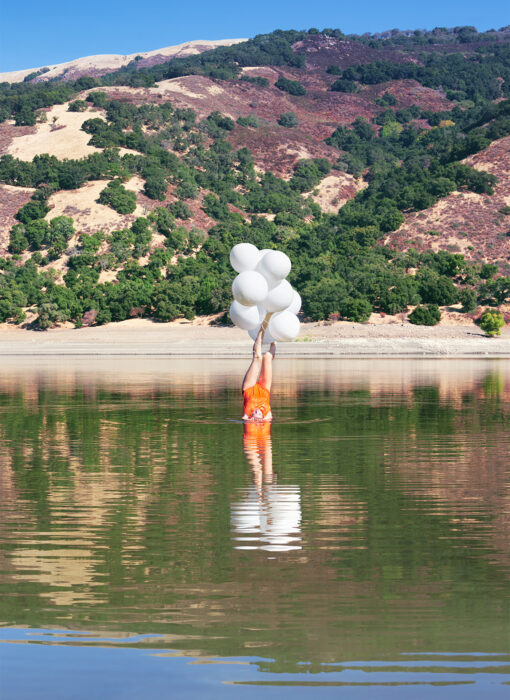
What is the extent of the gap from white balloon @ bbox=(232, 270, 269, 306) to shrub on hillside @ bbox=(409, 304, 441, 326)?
51.0 m

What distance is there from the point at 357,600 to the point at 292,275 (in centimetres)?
7483

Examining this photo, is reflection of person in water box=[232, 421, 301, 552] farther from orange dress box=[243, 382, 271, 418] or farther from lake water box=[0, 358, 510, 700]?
orange dress box=[243, 382, 271, 418]

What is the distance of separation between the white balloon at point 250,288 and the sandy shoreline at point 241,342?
3544 cm

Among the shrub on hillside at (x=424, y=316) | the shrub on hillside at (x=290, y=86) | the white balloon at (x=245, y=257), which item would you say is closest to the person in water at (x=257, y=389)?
the white balloon at (x=245, y=257)

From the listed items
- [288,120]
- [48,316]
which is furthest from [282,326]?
[288,120]

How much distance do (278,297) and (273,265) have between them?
0.82 metres

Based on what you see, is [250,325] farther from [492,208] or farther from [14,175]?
[14,175]

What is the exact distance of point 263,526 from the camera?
11938 millimetres

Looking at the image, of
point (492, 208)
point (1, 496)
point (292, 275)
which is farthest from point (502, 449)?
point (492, 208)

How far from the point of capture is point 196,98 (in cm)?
14712

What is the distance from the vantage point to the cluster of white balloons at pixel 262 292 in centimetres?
2322

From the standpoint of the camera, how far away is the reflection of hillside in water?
8375mm

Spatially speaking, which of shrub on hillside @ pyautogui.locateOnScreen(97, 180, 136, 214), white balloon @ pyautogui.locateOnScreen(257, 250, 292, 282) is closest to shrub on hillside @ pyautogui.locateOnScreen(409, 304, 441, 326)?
shrub on hillside @ pyautogui.locateOnScreen(97, 180, 136, 214)

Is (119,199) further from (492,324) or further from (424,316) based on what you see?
(492,324)
